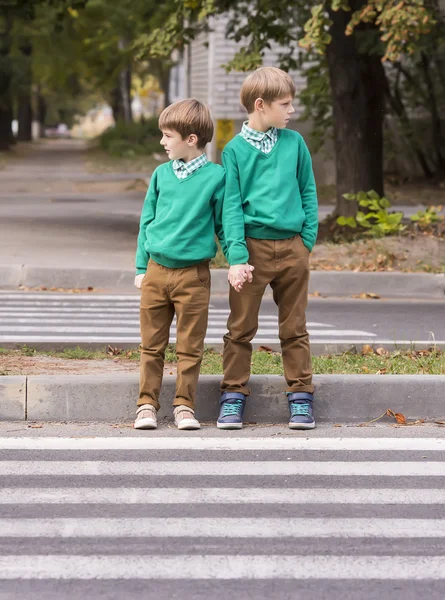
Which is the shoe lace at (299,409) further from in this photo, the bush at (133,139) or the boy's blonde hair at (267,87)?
the bush at (133,139)

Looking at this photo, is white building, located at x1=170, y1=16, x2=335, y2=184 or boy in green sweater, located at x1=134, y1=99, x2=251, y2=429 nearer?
boy in green sweater, located at x1=134, y1=99, x2=251, y2=429

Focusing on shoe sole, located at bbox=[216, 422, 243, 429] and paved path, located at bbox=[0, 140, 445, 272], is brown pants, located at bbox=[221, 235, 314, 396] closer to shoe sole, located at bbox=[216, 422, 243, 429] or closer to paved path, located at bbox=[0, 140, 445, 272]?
shoe sole, located at bbox=[216, 422, 243, 429]

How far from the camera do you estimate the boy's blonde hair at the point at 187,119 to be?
5477 mm

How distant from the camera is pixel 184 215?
5527 mm

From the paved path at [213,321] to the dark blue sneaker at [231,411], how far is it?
1854 millimetres

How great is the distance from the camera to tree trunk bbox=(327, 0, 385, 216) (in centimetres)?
1447

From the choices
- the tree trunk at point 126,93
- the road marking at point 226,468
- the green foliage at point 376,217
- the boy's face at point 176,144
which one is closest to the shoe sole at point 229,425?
the road marking at point 226,468

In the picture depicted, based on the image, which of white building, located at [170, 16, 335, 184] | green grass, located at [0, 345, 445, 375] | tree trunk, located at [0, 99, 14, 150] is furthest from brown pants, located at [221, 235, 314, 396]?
tree trunk, located at [0, 99, 14, 150]

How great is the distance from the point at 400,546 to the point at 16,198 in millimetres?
19716

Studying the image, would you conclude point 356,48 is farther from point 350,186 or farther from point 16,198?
point 16,198

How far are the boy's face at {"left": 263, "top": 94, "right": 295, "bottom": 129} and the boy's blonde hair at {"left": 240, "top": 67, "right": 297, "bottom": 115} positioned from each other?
0.02 m

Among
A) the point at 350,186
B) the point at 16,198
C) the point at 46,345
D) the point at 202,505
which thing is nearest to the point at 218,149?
the point at 16,198

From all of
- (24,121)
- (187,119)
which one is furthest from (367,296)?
(24,121)

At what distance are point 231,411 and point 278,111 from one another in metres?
1.48
